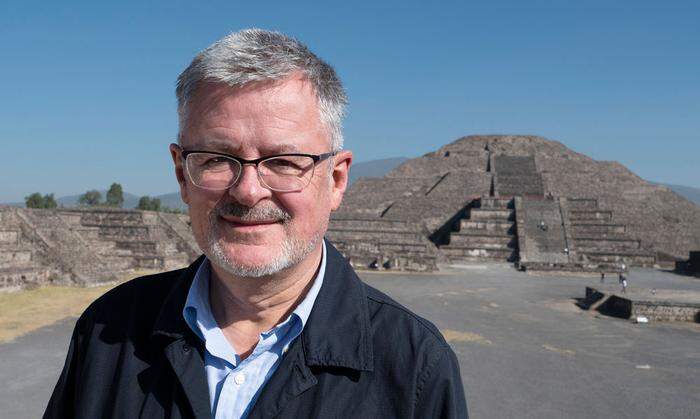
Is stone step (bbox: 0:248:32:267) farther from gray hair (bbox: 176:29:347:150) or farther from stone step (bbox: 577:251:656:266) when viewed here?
stone step (bbox: 577:251:656:266)

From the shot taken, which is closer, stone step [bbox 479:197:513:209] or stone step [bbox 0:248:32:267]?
stone step [bbox 0:248:32:267]

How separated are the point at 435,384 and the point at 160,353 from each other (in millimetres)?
796

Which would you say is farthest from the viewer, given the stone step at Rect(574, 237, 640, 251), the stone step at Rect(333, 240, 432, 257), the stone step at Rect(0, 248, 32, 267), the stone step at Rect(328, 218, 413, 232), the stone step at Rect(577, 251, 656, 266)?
the stone step at Rect(328, 218, 413, 232)

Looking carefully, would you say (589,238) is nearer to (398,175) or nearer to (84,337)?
(398,175)

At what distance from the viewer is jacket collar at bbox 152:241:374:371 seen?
156cm

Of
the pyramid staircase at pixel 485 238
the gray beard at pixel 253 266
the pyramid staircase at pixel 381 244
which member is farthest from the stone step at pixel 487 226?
the gray beard at pixel 253 266

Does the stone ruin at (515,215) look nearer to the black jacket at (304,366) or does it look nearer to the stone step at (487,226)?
the stone step at (487,226)

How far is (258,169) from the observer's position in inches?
63.7

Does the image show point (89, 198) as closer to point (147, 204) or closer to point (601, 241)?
point (147, 204)

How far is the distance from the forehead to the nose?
72mm

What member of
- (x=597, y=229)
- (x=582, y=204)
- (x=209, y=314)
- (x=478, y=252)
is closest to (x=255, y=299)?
(x=209, y=314)

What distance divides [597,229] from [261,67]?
29445 mm

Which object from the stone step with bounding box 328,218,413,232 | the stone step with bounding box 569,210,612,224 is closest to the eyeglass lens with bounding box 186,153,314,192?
the stone step with bounding box 328,218,413,232

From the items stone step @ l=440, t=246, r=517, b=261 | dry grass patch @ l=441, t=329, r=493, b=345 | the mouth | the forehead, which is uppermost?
the forehead
